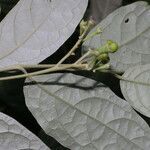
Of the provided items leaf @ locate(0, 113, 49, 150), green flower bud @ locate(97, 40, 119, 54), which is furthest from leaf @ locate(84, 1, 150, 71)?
leaf @ locate(0, 113, 49, 150)

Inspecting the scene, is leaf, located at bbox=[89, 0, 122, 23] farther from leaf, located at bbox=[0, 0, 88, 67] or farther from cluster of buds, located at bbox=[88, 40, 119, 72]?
cluster of buds, located at bbox=[88, 40, 119, 72]

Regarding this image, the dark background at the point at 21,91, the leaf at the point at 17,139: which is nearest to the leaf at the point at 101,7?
the dark background at the point at 21,91

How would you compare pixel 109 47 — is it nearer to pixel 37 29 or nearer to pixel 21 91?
pixel 37 29

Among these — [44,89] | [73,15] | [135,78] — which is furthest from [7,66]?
[135,78]

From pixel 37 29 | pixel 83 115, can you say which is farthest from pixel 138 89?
pixel 37 29

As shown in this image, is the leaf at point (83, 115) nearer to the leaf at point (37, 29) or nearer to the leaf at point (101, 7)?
the leaf at point (37, 29)

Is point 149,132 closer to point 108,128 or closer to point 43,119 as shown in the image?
point 108,128
